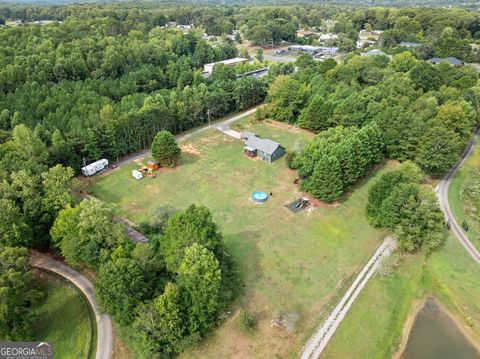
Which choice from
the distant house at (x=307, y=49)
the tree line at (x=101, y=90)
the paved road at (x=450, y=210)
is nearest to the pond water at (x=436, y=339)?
the paved road at (x=450, y=210)

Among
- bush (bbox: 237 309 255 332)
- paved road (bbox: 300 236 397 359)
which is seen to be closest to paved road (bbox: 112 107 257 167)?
bush (bbox: 237 309 255 332)

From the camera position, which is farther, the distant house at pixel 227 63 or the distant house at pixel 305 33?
the distant house at pixel 305 33

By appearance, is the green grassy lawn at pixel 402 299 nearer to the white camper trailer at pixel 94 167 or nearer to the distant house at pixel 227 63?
the white camper trailer at pixel 94 167

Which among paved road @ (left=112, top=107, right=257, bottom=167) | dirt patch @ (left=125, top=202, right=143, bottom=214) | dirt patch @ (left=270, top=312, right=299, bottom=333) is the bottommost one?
paved road @ (left=112, top=107, right=257, bottom=167)

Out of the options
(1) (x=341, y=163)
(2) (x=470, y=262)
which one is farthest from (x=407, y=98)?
(2) (x=470, y=262)

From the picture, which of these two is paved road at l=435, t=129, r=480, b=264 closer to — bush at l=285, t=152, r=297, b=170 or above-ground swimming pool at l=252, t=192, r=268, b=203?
bush at l=285, t=152, r=297, b=170

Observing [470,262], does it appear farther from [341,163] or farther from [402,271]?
[341,163]
